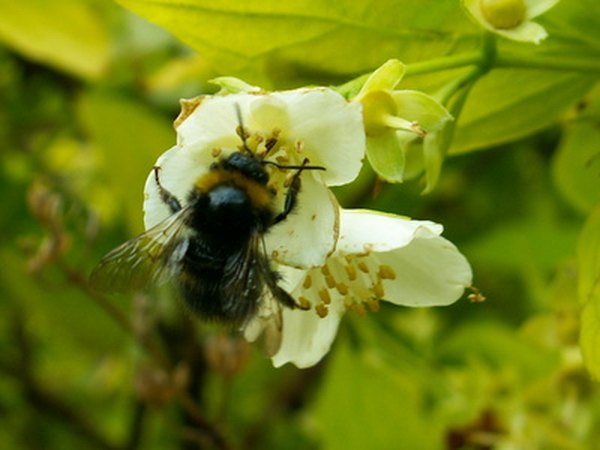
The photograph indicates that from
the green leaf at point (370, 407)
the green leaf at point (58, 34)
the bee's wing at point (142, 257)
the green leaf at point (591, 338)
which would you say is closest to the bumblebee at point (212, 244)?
the bee's wing at point (142, 257)

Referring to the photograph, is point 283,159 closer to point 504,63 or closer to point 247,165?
point 247,165

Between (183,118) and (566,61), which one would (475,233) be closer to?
(566,61)

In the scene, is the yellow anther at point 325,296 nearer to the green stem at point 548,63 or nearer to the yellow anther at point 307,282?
the yellow anther at point 307,282

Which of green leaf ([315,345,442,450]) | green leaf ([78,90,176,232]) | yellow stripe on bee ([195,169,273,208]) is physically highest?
yellow stripe on bee ([195,169,273,208])

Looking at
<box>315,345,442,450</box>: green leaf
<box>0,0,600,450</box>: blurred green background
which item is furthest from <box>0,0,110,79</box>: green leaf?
<box>315,345,442,450</box>: green leaf

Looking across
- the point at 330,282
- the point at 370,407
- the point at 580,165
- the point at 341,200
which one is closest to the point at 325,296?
the point at 330,282

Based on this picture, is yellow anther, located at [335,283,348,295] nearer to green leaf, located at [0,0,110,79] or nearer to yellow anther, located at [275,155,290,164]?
yellow anther, located at [275,155,290,164]

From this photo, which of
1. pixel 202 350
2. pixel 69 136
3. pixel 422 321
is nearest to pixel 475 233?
pixel 422 321
